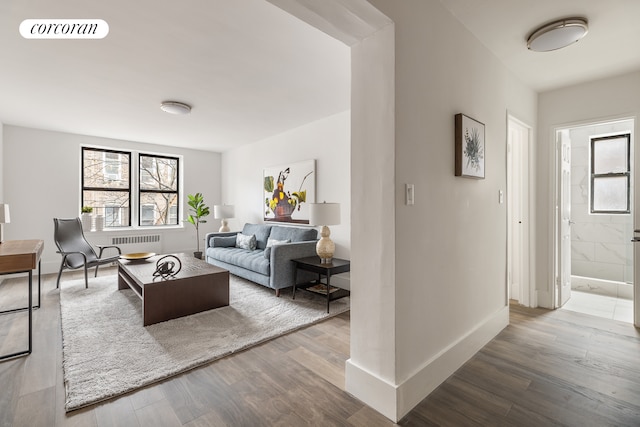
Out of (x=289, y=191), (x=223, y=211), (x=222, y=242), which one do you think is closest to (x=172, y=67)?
(x=289, y=191)

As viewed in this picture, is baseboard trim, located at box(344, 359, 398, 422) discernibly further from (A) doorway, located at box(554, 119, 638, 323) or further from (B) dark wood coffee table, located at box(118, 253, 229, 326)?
(A) doorway, located at box(554, 119, 638, 323)

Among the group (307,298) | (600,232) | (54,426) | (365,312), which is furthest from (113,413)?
(600,232)

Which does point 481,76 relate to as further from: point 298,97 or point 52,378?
point 52,378

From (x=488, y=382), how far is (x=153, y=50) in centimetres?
354

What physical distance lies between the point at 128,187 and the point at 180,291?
13.3 feet

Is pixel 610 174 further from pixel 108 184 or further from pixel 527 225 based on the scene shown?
pixel 108 184

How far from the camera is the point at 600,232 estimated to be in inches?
156

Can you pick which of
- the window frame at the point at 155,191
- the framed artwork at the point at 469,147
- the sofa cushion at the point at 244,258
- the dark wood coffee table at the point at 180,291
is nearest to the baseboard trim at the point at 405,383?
the framed artwork at the point at 469,147

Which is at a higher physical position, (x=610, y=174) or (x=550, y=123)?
(x=550, y=123)

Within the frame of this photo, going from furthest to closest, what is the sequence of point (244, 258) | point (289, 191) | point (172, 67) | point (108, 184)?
point (108, 184)
point (289, 191)
point (244, 258)
point (172, 67)

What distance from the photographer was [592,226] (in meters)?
4.02

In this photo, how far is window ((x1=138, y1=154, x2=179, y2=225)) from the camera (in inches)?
241

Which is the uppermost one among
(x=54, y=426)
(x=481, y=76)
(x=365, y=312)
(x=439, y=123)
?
(x=481, y=76)

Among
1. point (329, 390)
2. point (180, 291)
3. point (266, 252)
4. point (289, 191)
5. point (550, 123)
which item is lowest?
point (329, 390)
